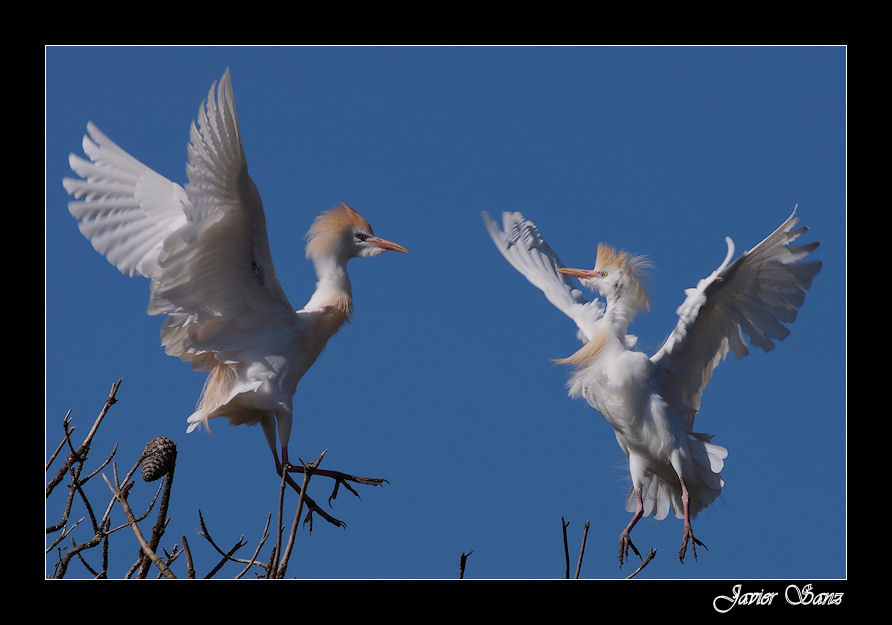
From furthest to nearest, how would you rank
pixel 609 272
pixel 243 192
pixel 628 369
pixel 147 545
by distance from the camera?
pixel 609 272, pixel 628 369, pixel 243 192, pixel 147 545

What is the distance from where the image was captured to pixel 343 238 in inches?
291

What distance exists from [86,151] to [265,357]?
179cm

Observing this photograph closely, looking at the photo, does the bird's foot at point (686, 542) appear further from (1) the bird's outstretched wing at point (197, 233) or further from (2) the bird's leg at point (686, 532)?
(1) the bird's outstretched wing at point (197, 233)

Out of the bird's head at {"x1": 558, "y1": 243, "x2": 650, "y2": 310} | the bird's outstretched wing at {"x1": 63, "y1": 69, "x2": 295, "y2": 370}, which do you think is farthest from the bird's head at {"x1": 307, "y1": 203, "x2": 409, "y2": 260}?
the bird's head at {"x1": 558, "y1": 243, "x2": 650, "y2": 310}

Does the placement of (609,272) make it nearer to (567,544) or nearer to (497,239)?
(497,239)

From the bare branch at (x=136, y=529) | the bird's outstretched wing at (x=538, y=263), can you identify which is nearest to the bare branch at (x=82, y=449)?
the bare branch at (x=136, y=529)

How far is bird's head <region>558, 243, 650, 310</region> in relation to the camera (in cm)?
762

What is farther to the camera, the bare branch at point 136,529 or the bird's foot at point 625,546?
the bird's foot at point 625,546

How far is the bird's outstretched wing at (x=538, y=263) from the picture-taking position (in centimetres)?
830

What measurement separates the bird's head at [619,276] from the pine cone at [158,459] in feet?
12.7

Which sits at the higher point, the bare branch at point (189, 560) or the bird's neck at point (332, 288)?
the bird's neck at point (332, 288)

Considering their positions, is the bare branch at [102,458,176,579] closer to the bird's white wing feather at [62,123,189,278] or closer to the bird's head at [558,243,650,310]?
the bird's white wing feather at [62,123,189,278]

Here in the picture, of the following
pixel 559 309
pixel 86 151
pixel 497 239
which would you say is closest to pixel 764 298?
pixel 559 309

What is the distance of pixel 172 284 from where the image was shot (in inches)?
238
